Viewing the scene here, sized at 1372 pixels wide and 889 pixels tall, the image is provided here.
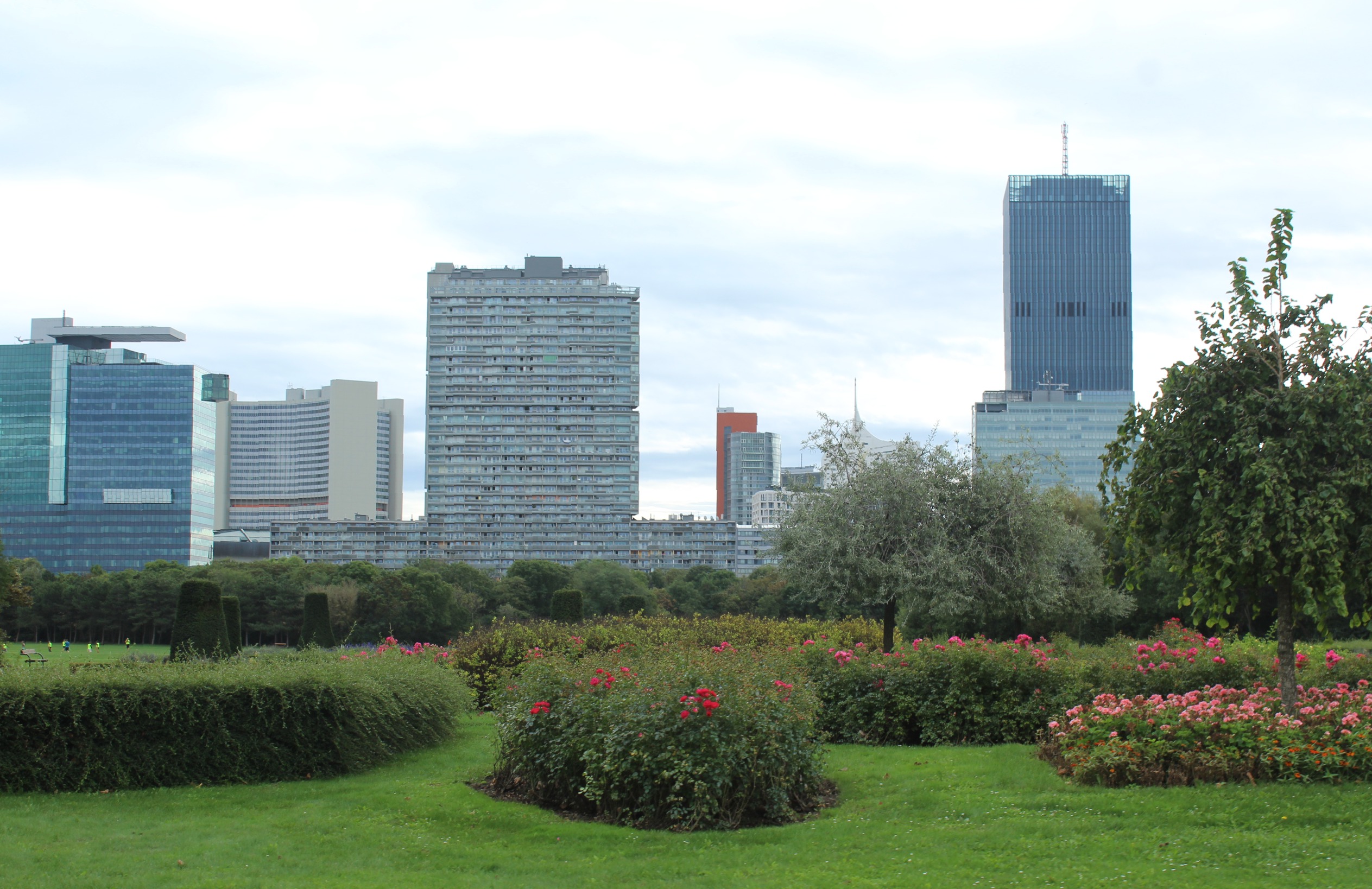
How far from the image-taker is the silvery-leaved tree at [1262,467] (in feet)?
31.2

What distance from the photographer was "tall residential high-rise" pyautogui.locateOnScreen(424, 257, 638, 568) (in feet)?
466

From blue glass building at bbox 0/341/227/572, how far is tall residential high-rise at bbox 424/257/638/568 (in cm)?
3717

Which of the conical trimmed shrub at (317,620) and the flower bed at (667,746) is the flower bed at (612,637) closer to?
the flower bed at (667,746)

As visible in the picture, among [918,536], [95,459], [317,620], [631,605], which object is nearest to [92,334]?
[95,459]

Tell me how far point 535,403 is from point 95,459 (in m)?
61.8

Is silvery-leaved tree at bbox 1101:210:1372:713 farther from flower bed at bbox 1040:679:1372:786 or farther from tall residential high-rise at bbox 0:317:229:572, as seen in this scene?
tall residential high-rise at bbox 0:317:229:572

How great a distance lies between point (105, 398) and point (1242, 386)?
6433 inches

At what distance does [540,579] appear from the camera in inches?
3339

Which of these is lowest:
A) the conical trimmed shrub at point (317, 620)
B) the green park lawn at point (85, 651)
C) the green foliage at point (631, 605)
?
the green park lawn at point (85, 651)

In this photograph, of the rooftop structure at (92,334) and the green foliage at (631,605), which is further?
the rooftop structure at (92,334)

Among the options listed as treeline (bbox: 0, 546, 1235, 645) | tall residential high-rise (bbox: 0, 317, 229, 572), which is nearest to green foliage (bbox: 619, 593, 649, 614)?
treeline (bbox: 0, 546, 1235, 645)

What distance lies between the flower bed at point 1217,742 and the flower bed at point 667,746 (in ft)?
8.23

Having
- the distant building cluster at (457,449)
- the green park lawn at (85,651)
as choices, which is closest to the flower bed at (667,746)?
the green park lawn at (85,651)

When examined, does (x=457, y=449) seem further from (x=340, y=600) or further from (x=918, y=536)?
(x=918, y=536)
